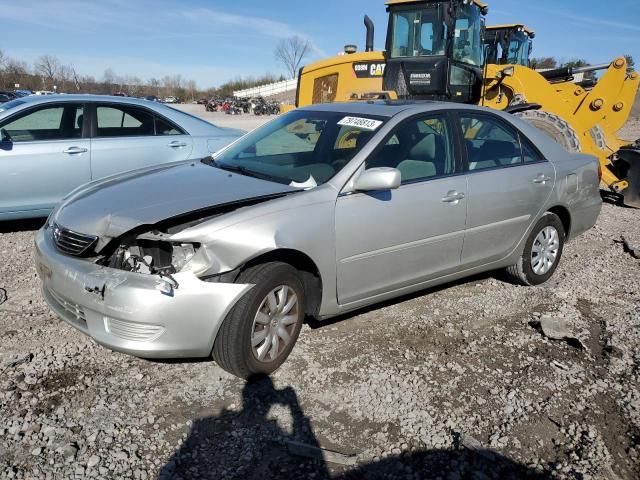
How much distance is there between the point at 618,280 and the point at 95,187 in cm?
478

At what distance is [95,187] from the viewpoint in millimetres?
3656

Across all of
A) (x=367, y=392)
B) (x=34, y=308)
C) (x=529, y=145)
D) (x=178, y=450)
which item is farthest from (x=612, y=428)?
(x=34, y=308)

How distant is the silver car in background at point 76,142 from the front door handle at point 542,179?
3.76 metres

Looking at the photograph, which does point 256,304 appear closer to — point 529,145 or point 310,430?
point 310,430

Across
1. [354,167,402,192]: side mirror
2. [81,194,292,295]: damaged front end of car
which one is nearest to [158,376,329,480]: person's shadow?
[81,194,292,295]: damaged front end of car

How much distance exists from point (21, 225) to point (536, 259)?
5590 mm

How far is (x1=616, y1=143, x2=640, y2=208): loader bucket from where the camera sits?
333 inches

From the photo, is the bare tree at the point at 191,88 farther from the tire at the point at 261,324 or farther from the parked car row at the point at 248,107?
the tire at the point at 261,324

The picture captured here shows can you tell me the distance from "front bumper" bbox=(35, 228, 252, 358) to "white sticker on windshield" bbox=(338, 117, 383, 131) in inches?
61.5

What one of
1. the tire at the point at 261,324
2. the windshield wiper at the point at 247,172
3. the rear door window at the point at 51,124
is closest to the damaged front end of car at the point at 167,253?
the tire at the point at 261,324

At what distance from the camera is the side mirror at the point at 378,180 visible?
331 cm

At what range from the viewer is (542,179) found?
4.61m

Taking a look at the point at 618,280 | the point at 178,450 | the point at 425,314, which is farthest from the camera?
the point at 618,280

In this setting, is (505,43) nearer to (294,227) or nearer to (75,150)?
(75,150)
